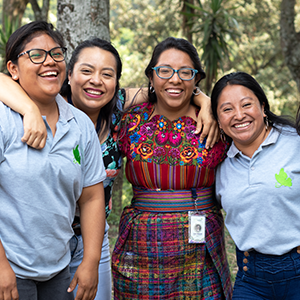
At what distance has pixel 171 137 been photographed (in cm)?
255

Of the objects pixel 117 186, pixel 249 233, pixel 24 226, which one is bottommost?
pixel 117 186

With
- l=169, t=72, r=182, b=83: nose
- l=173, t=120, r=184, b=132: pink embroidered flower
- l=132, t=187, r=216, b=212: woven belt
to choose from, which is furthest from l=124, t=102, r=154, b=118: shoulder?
l=132, t=187, r=216, b=212: woven belt

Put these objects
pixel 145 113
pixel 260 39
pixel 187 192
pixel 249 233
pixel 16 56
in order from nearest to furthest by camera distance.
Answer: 1. pixel 16 56
2. pixel 249 233
3. pixel 187 192
4. pixel 145 113
5. pixel 260 39

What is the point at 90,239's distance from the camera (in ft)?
6.25

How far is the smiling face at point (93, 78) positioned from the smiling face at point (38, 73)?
18.8 inches

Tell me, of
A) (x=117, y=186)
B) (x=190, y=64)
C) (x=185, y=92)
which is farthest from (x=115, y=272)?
(x=117, y=186)

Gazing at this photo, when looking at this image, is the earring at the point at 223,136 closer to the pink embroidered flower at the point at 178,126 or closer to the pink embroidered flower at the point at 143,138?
the pink embroidered flower at the point at 178,126

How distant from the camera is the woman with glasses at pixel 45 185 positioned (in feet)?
5.16

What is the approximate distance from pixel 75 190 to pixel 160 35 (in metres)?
14.2

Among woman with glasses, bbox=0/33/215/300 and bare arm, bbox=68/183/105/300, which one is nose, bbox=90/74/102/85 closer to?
woman with glasses, bbox=0/33/215/300

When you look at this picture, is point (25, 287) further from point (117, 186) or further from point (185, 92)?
point (117, 186)

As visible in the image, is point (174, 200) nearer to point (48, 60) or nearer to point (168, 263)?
point (168, 263)

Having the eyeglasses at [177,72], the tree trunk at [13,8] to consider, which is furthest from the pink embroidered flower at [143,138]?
the tree trunk at [13,8]

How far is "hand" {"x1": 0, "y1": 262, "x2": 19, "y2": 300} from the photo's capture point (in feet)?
4.97
